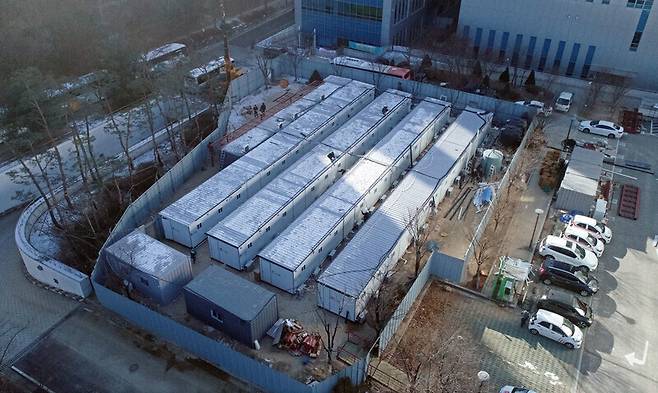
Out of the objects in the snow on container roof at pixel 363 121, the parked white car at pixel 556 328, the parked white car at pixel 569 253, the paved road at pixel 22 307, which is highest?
the snow on container roof at pixel 363 121

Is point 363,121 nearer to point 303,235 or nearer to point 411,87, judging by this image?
point 411,87

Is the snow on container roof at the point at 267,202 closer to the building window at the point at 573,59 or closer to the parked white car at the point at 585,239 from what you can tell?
the parked white car at the point at 585,239

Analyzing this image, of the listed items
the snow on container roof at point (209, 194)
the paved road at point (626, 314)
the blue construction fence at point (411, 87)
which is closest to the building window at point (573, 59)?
the blue construction fence at point (411, 87)

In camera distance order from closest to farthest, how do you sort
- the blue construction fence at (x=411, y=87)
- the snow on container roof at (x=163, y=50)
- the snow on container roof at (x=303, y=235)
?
the snow on container roof at (x=303, y=235) → the blue construction fence at (x=411, y=87) → the snow on container roof at (x=163, y=50)

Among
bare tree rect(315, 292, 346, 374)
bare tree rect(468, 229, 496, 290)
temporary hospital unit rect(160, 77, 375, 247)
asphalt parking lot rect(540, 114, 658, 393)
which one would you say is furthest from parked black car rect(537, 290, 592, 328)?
temporary hospital unit rect(160, 77, 375, 247)

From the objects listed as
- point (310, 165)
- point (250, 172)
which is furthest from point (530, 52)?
point (250, 172)

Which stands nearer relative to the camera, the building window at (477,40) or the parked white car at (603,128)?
the parked white car at (603,128)

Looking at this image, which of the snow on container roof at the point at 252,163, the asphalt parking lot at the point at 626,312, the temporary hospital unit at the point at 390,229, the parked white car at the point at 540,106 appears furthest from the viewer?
the parked white car at the point at 540,106
